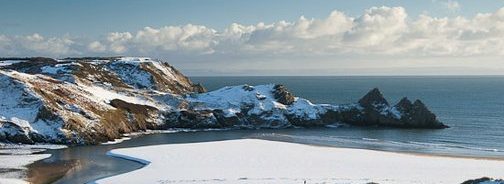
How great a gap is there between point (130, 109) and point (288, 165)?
43.2 meters

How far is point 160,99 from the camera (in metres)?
102

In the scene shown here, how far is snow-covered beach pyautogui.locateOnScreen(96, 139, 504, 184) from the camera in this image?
48.0m

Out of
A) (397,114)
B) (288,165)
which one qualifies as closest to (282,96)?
(397,114)

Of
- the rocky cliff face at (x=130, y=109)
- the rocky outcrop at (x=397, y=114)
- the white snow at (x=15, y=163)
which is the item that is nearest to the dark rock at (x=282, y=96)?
the rocky cliff face at (x=130, y=109)

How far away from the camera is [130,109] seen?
92125 mm

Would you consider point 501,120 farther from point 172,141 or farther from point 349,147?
point 172,141

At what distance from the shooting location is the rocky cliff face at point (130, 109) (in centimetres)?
7594

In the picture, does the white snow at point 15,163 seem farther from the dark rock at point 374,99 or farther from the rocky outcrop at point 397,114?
the dark rock at point 374,99

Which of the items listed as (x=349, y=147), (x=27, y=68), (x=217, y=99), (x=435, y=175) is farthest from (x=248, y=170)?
(x=27, y=68)

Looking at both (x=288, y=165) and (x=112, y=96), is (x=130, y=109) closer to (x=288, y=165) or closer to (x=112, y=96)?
(x=112, y=96)

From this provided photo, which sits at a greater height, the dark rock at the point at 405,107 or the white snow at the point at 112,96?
the white snow at the point at 112,96

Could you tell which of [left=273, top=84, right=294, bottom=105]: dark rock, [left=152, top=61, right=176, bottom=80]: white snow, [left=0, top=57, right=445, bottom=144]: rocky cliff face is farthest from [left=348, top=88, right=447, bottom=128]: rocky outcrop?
[left=152, top=61, right=176, bottom=80]: white snow

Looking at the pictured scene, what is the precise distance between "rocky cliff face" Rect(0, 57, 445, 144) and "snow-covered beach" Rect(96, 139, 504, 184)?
47.4 ft

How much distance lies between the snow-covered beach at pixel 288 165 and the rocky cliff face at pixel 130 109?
14453mm
